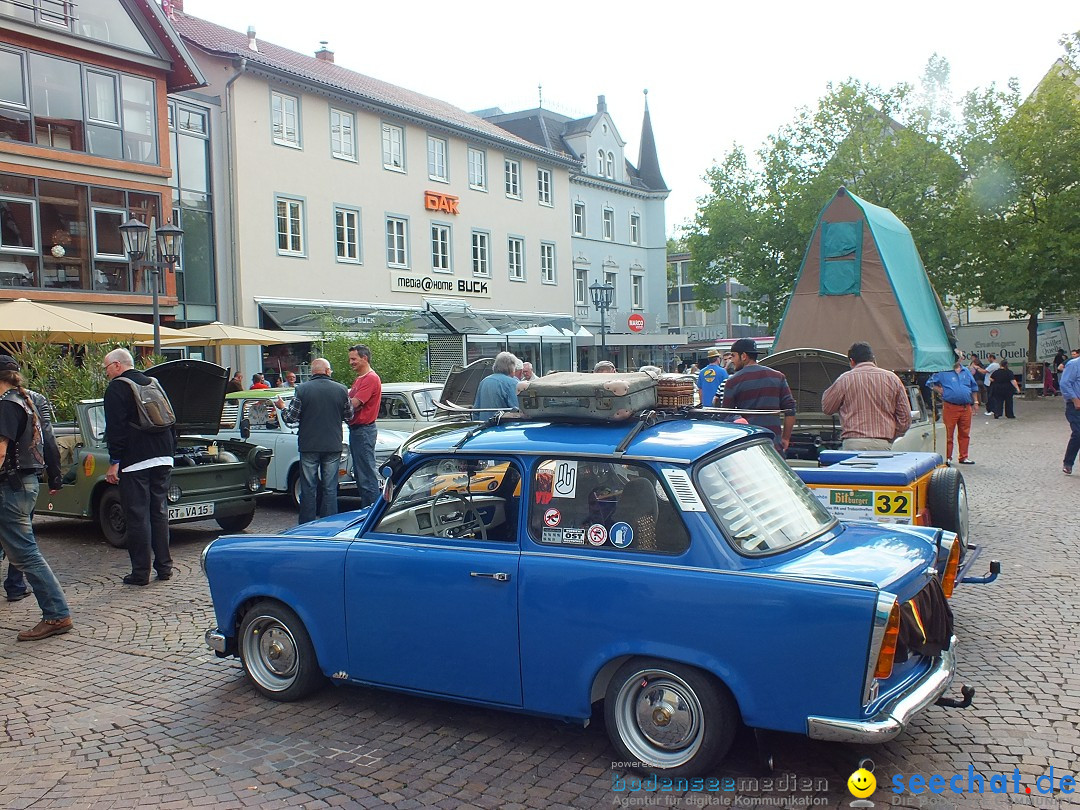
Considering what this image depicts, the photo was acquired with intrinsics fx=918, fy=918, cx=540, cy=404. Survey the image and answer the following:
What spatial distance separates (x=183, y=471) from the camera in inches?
372

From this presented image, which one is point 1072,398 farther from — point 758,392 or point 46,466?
point 46,466

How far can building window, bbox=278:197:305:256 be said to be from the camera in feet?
91.3

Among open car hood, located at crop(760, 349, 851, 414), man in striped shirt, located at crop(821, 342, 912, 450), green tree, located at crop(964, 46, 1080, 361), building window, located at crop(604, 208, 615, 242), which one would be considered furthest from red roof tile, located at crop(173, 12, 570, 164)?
man in striped shirt, located at crop(821, 342, 912, 450)

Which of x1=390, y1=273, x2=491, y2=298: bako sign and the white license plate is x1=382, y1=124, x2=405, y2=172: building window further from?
the white license plate

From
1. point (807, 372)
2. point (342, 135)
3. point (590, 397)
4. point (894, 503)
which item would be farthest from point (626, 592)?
point (342, 135)

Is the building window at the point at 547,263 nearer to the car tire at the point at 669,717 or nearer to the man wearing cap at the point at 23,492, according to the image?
the man wearing cap at the point at 23,492

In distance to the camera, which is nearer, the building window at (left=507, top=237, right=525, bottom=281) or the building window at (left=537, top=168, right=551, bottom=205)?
the building window at (left=507, top=237, right=525, bottom=281)

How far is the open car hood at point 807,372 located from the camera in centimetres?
1095

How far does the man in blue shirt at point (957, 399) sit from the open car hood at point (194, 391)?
33.6ft

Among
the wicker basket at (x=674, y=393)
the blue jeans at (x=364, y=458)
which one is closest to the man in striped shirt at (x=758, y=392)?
the wicker basket at (x=674, y=393)

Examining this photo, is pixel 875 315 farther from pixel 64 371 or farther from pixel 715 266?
pixel 715 266

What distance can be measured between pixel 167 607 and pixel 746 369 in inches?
208

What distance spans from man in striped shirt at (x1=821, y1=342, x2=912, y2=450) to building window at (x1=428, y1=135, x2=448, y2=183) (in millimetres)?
27001

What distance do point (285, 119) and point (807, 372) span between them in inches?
856
